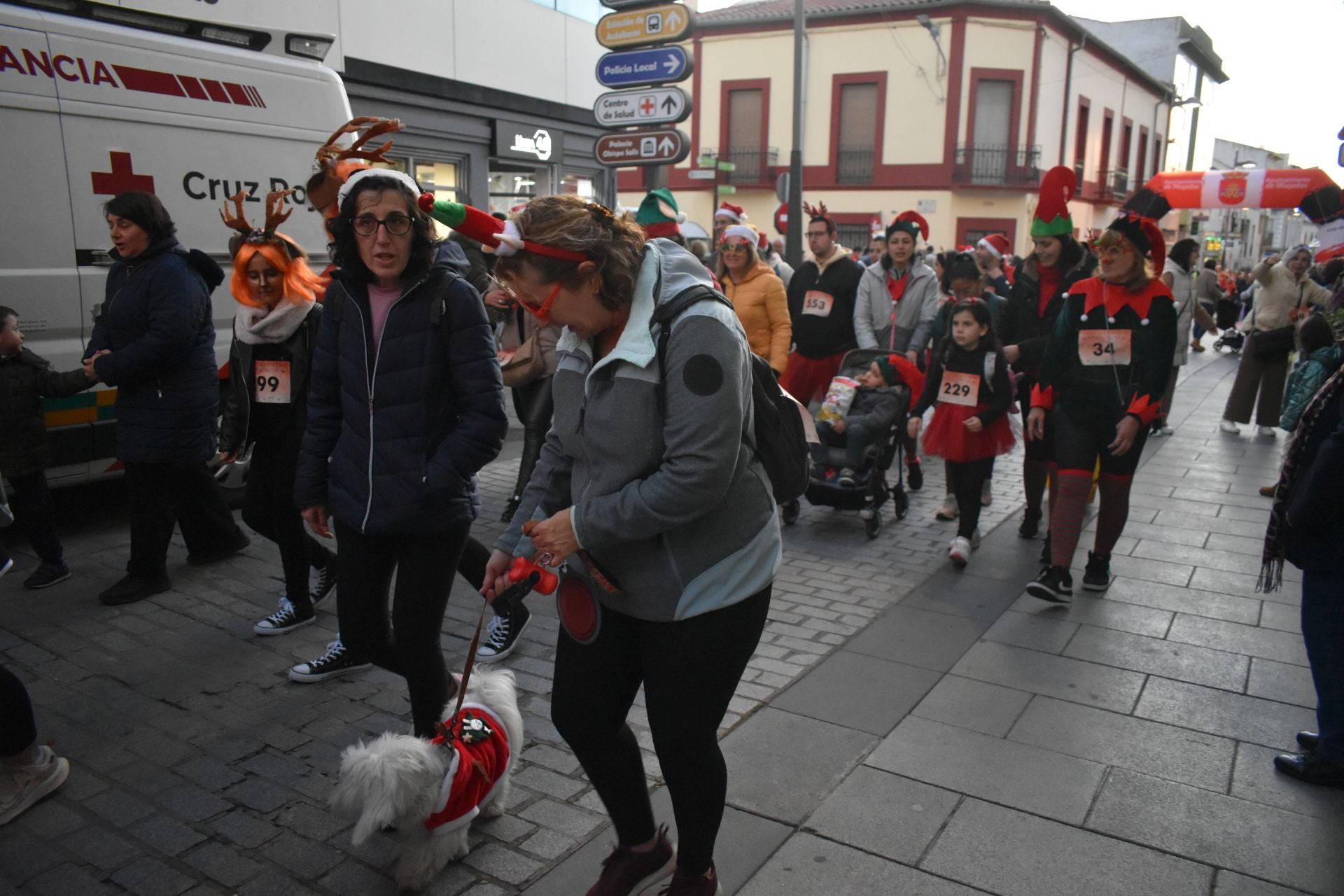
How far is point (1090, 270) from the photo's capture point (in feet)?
22.1

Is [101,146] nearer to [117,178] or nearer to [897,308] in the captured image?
[117,178]

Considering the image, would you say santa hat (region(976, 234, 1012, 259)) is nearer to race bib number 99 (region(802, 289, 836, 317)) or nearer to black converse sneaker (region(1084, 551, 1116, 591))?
race bib number 99 (region(802, 289, 836, 317))

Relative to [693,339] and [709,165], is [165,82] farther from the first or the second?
[709,165]

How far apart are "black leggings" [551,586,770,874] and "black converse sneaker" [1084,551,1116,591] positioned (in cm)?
369

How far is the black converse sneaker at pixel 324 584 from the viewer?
4.94 m

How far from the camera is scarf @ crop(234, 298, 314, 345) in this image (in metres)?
4.30

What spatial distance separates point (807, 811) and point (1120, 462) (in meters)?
3.03

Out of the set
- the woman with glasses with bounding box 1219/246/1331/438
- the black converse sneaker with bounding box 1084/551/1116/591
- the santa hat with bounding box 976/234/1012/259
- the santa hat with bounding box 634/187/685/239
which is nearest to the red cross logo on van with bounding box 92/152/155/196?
the santa hat with bounding box 634/187/685/239

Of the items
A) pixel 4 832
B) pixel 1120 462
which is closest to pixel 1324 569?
pixel 1120 462

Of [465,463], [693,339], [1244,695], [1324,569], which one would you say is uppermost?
[693,339]

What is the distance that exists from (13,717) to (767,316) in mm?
4892

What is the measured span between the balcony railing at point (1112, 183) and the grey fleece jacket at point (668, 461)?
38562 mm

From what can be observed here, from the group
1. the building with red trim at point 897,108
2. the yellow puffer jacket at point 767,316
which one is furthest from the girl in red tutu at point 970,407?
the building with red trim at point 897,108

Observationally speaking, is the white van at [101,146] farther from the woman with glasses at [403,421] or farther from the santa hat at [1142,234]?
the santa hat at [1142,234]
